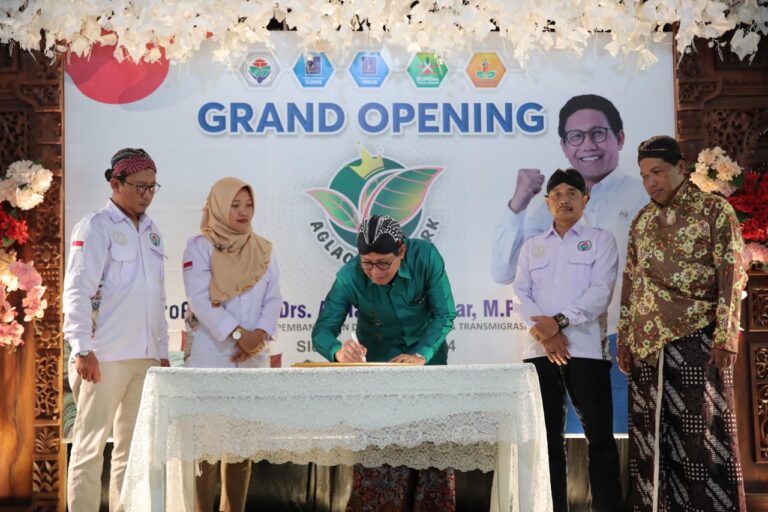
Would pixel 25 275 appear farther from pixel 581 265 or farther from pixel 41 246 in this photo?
pixel 581 265

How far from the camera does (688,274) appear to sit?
3.76 metres

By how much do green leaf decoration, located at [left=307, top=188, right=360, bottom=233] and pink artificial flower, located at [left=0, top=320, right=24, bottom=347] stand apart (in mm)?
1643

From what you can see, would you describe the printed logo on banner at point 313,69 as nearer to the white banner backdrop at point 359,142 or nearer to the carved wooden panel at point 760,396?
the white banner backdrop at point 359,142

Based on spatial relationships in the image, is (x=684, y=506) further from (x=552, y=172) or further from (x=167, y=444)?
(x=167, y=444)

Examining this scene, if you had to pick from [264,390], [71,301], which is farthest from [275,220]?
[264,390]

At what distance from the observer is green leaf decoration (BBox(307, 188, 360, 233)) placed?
4656mm

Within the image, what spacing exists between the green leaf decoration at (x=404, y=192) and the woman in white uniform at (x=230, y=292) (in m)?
0.70

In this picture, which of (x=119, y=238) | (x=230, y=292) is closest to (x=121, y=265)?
(x=119, y=238)

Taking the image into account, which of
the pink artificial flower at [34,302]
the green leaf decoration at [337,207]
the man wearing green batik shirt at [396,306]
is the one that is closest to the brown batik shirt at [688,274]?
the man wearing green batik shirt at [396,306]

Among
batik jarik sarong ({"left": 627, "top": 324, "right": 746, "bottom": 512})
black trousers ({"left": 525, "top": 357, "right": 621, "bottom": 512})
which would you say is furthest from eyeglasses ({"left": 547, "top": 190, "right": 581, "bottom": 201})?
batik jarik sarong ({"left": 627, "top": 324, "right": 746, "bottom": 512})

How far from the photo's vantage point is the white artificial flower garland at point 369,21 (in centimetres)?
413

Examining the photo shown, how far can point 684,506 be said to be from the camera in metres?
3.74

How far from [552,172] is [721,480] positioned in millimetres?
1821

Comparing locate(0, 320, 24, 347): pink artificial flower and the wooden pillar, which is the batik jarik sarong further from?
locate(0, 320, 24, 347): pink artificial flower
